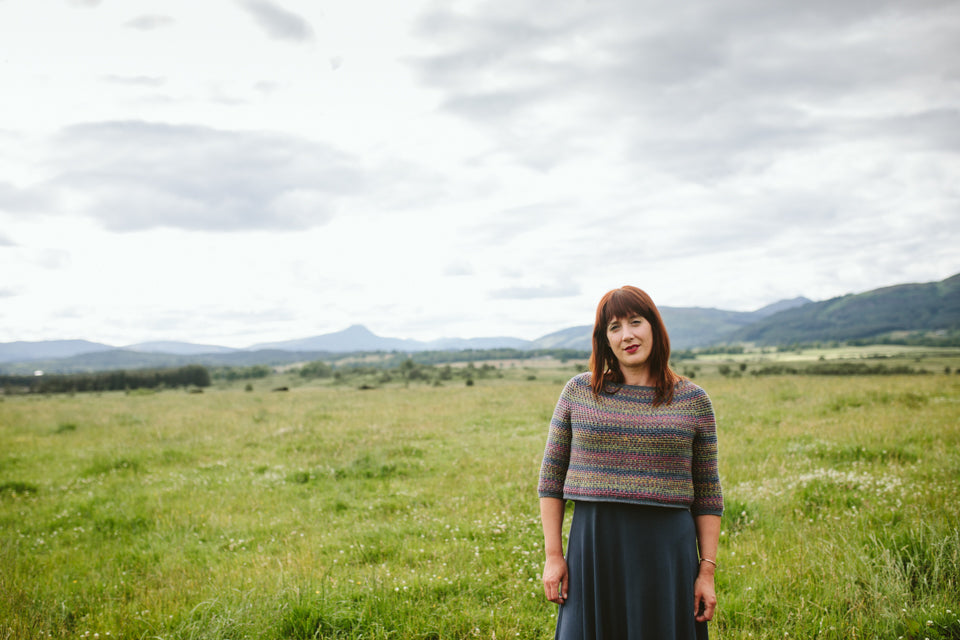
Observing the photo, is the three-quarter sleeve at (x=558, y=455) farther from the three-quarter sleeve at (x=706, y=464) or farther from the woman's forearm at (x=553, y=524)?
the three-quarter sleeve at (x=706, y=464)

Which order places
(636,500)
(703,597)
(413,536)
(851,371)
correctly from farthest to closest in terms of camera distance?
(851,371)
(413,536)
(703,597)
(636,500)

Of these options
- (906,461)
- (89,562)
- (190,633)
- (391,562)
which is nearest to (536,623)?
(391,562)

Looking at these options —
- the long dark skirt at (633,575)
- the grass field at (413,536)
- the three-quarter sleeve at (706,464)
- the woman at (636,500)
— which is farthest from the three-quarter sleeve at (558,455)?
the grass field at (413,536)

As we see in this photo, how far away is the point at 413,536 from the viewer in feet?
25.9

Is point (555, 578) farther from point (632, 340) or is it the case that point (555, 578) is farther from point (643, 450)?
point (632, 340)

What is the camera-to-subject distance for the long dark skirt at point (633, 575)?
329cm

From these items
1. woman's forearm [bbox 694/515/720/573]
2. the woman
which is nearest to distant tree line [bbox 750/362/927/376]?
woman's forearm [bbox 694/515/720/573]

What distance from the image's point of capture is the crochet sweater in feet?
10.7

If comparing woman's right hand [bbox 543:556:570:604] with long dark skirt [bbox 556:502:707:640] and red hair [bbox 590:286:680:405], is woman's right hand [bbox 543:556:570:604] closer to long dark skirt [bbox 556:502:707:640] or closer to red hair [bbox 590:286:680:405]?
long dark skirt [bbox 556:502:707:640]

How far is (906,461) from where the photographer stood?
10.1m

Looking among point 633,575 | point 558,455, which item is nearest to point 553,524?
point 558,455

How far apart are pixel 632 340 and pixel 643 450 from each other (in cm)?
72

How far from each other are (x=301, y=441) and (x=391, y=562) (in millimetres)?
11298

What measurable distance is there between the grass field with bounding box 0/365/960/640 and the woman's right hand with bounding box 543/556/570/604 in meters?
2.05
